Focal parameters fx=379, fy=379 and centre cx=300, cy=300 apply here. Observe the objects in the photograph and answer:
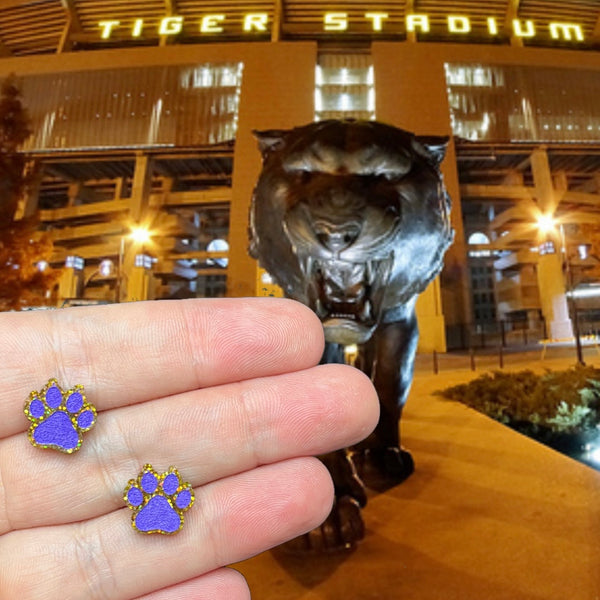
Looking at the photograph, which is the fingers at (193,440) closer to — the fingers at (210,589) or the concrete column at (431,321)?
the fingers at (210,589)

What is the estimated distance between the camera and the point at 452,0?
60.4ft

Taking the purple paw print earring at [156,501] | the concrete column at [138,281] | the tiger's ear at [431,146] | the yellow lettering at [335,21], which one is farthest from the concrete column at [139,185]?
the purple paw print earring at [156,501]

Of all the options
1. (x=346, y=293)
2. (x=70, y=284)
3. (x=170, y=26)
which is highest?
(x=170, y=26)

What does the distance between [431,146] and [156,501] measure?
5.86 ft

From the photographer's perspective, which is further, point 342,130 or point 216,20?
point 216,20

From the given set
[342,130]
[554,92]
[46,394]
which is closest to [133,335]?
[46,394]

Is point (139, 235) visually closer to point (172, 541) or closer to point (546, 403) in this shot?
point (546, 403)

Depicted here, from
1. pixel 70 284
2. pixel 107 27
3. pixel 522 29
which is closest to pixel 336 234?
pixel 70 284

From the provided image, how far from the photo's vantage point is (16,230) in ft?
51.0

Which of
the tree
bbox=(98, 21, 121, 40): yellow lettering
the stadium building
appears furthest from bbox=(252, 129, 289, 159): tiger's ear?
bbox=(98, 21, 121, 40): yellow lettering

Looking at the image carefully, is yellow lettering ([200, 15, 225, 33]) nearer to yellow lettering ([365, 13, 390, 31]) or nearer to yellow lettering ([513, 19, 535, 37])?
yellow lettering ([365, 13, 390, 31])

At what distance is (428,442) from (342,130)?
2304mm

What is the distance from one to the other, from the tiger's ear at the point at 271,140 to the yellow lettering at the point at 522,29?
73.9 ft

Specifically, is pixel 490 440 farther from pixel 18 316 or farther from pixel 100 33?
pixel 100 33
